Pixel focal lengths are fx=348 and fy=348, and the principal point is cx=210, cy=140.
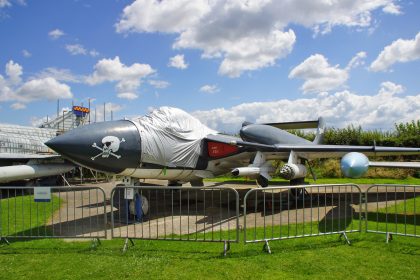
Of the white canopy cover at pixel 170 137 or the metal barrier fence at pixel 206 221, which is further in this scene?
the white canopy cover at pixel 170 137

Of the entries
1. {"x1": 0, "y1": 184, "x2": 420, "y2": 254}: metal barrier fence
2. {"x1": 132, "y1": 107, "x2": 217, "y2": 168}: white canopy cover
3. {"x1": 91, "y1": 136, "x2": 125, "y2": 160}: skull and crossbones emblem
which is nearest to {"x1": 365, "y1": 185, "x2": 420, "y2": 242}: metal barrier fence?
{"x1": 0, "y1": 184, "x2": 420, "y2": 254}: metal barrier fence

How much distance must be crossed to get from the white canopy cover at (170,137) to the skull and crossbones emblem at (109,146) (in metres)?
0.76

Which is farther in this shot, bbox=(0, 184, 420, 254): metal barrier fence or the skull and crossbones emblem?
the skull and crossbones emblem

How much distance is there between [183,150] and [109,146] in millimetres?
2808

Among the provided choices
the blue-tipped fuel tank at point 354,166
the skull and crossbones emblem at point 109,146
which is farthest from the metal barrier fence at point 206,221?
the skull and crossbones emblem at point 109,146

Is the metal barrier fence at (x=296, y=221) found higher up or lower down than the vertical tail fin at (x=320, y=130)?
lower down

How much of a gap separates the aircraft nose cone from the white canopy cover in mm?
345

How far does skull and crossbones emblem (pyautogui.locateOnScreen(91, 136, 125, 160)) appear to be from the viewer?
8188mm

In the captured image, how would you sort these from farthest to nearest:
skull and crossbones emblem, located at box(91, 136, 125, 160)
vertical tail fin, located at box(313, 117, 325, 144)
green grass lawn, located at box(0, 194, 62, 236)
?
1. vertical tail fin, located at box(313, 117, 325, 144)
2. skull and crossbones emblem, located at box(91, 136, 125, 160)
3. green grass lawn, located at box(0, 194, 62, 236)

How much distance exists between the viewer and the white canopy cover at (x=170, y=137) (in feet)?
30.7

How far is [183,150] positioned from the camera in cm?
1062

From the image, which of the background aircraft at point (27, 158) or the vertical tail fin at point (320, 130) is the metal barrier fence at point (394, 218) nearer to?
the vertical tail fin at point (320, 130)

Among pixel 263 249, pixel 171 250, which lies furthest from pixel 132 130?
pixel 263 249

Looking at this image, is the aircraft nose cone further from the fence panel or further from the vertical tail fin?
the vertical tail fin
